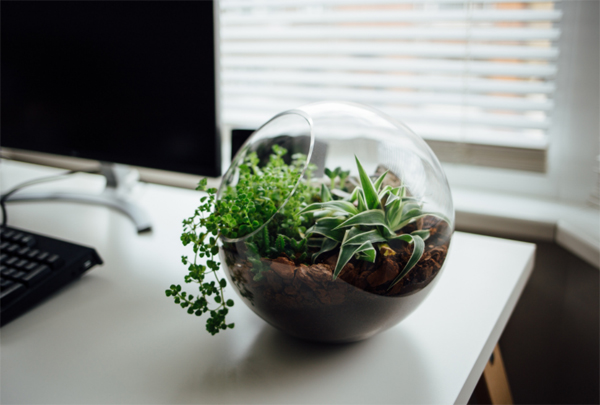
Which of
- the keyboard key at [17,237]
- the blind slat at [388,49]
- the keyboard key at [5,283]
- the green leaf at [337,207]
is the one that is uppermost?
the blind slat at [388,49]

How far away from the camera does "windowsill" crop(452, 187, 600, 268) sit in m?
0.85

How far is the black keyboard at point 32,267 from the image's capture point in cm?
55

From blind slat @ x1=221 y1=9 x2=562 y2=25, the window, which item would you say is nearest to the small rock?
the window

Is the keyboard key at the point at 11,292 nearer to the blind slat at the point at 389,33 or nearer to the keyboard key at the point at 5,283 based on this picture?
the keyboard key at the point at 5,283

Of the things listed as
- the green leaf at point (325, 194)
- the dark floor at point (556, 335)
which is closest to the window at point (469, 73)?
the dark floor at point (556, 335)

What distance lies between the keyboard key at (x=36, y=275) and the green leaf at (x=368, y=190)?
439 millimetres

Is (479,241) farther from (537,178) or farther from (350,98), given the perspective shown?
(350,98)

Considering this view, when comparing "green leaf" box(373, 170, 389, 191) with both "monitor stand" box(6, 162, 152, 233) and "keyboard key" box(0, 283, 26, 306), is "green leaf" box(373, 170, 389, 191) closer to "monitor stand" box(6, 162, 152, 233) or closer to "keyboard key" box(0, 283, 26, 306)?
"keyboard key" box(0, 283, 26, 306)

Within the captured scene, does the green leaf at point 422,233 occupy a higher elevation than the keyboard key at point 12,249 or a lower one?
higher

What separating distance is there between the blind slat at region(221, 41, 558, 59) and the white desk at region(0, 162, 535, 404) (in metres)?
0.55

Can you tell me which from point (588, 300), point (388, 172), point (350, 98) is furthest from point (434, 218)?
point (350, 98)

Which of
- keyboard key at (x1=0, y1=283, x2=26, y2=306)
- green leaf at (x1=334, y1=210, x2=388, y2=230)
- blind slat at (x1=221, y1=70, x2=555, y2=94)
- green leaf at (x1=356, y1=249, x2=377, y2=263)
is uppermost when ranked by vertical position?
blind slat at (x1=221, y1=70, x2=555, y2=94)

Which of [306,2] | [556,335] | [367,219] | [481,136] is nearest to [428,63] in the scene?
[481,136]

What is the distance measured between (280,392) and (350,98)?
906mm
